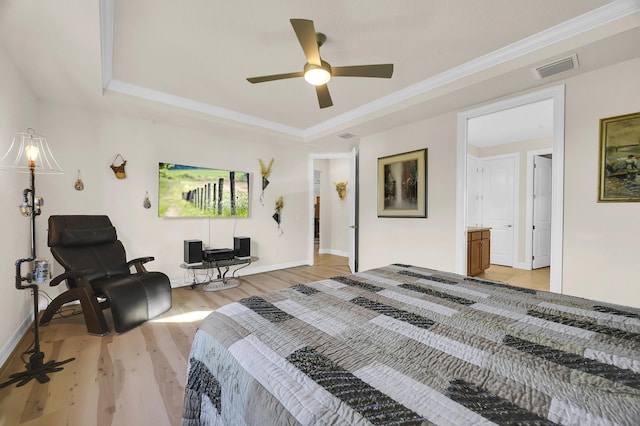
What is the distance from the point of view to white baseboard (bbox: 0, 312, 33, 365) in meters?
2.02

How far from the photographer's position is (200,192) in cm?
411

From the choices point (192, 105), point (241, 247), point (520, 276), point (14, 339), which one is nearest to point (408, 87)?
point (192, 105)

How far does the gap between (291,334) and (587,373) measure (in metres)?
0.91

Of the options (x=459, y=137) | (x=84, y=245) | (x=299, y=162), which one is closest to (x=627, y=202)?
(x=459, y=137)

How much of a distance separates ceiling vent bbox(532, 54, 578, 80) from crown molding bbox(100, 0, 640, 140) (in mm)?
178

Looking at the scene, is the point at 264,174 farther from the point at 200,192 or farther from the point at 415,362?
the point at 415,362

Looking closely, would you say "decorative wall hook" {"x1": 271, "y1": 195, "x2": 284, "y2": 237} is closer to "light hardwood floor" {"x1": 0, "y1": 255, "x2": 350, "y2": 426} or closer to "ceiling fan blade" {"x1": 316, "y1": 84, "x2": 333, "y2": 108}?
"light hardwood floor" {"x1": 0, "y1": 255, "x2": 350, "y2": 426}

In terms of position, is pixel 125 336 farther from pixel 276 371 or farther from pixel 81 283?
pixel 276 371

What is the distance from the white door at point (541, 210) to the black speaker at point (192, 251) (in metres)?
5.81

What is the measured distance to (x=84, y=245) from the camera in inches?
111

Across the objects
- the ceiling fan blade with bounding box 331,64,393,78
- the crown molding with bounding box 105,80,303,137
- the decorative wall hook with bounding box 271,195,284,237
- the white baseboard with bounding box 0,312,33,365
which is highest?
the crown molding with bounding box 105,80,303,137

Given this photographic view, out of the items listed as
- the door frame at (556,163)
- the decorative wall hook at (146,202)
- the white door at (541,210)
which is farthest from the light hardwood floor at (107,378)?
the white door at (541,210)

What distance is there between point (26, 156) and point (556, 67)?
468 cm

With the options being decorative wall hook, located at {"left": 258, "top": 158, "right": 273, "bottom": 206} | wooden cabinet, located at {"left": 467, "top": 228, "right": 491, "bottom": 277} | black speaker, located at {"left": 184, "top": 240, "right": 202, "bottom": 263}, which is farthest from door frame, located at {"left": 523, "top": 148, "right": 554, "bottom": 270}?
black speaker, located at {"left": 184, "top": 240, "right": 202, "bottom": 263}
